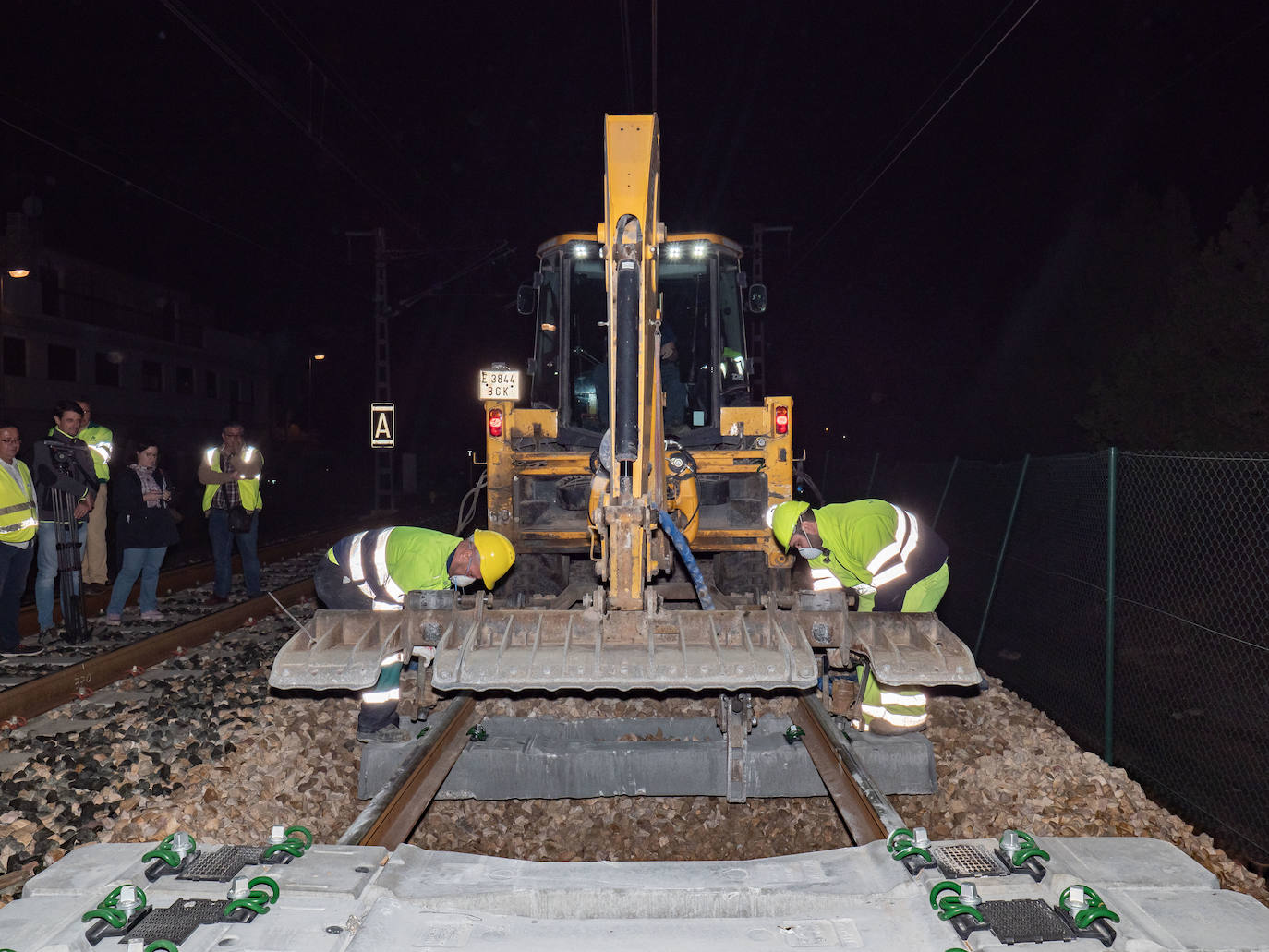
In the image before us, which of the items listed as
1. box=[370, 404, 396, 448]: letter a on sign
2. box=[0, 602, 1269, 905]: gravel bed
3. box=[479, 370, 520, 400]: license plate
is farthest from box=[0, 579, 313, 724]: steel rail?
box=[370, 404, 396, 448]: letter a on sign

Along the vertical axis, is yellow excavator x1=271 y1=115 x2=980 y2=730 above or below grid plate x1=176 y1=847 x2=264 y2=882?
above

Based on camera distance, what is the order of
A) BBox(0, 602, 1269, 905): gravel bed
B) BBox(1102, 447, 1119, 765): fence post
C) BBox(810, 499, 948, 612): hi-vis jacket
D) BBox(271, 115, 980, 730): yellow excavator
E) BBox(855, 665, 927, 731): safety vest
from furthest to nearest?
BBox(1102, 447, 1119, 765): fence post, BBox(810, 499, 948, 612): hi-vis jacket, BBox(855, 665, 927, 731): safety vest, BBox(0, 602, 1269, 905): gravel bed, BBox(271, 115, 980, 730): yellow excavator

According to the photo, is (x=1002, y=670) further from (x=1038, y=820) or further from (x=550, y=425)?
(x=550, y=425)

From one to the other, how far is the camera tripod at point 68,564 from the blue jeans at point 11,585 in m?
0.31

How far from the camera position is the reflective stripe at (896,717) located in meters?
5.25

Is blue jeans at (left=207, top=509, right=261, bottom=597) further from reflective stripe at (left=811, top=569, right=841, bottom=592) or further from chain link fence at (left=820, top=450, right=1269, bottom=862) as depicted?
chain link fence at (left=820, top=450, right=1269, bottom=862)

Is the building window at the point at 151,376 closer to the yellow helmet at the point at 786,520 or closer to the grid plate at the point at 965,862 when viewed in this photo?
the yellow helmet at the point at 786,520

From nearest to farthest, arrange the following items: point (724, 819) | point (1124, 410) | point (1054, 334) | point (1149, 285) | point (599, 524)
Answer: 1. point (599, 524)
2. point (724, 819)
3. point (1124, 410)
4. point (1149, 285)
5. point (1054, 334)

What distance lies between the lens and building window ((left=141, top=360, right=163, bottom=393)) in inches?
1598

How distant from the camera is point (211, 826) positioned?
4582 millimetres

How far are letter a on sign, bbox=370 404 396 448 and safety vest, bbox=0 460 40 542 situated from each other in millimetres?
14415

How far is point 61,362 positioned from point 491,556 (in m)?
37.5

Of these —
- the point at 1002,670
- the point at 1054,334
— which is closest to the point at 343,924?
the point at 1002,670

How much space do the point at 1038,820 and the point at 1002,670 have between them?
3.70 meters
